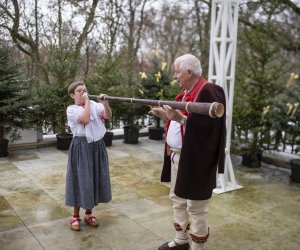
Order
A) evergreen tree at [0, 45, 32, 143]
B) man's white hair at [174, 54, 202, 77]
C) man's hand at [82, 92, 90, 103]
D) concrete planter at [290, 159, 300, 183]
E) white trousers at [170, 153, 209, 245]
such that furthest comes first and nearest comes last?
1. evergreen tree at [0, 45, 32, 143]
2. concrete planter at [290, 159, 300, 183]
3. man's hand at [82, 92, 90, 103]
4. white trousers at [170, 153, 209, 245]
5. man's white hair at [174, 54, 202, 77]

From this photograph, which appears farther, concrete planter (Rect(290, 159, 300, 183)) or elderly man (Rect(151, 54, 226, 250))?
concrete planter (Rect(290, 159, 300, 183))

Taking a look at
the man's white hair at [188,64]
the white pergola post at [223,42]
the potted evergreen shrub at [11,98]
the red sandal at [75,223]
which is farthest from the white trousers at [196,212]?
the potted evergreen shrub at [11,98]

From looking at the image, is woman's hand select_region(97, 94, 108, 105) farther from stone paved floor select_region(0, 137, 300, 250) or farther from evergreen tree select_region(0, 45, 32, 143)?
evergreen tree select_region(0, 45, 32, 143)

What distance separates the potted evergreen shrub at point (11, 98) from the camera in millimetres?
6355

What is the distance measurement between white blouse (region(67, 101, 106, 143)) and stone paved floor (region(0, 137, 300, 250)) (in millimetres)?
987

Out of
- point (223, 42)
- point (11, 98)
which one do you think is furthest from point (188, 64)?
point (11, 98)

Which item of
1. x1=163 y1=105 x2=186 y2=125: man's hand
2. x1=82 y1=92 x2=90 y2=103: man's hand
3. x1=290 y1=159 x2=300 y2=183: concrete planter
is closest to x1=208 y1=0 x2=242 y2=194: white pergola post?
x1=290 y1=159 x2=300 y2=183: concrete planter

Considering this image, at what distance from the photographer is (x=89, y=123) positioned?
3369 mm

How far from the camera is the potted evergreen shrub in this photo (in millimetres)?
6355

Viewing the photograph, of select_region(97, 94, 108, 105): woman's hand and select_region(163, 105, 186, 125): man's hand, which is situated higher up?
select_region(97, 94, 108, 105): woman's hand

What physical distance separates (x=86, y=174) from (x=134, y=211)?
1040mm

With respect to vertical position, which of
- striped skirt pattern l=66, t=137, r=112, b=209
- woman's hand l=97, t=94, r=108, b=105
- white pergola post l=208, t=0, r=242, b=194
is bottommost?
striped skirt pattern l=66, t=137, r=112, b=209

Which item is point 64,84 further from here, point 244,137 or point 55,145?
point 244,137

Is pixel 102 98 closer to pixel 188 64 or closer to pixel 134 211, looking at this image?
pixel 188 64
